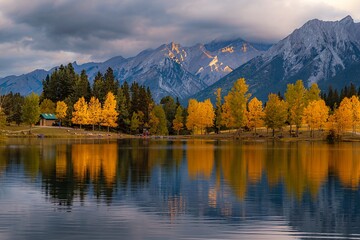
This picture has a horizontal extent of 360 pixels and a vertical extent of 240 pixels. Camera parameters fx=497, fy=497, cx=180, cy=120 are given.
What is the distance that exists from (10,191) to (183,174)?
19388 millimetres

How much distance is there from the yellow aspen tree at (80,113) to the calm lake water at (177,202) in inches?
4753

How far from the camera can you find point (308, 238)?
2400cm

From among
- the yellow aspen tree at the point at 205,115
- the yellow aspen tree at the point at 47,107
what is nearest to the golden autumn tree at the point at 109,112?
the yellow aspen tree at the point at 47,107

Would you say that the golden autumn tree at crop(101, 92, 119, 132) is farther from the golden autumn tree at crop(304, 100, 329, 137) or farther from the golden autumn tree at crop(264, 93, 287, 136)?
the golden autumn tree at crop(304, 100, 329, 137)

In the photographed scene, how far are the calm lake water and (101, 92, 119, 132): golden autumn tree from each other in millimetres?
122795

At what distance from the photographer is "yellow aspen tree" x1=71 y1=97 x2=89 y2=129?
180 meters

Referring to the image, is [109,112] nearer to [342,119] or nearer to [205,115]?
[205,115]

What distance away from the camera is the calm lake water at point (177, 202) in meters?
25.1

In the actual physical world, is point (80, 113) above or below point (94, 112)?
below

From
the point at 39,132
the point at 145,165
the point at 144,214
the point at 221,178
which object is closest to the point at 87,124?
the point at 39,132

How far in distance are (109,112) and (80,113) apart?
10.5 metres

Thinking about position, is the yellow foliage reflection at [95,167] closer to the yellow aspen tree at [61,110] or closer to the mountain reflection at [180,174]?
the mountain reflection at [180,174]

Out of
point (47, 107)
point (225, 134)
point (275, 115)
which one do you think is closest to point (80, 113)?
point (47, 107)

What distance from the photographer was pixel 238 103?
538 feet
